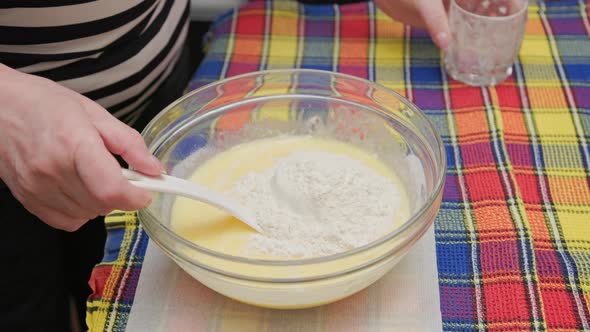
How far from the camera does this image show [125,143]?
77 centimetres

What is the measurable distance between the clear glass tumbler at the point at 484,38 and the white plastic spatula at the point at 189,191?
581 millimetres

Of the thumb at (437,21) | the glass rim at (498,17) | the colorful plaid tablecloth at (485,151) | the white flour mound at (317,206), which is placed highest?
the glass rim at (498,17)

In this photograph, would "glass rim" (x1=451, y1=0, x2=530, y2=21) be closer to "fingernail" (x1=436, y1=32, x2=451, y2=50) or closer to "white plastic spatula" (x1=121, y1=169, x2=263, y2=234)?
"fingernail" (x1=436, y1=32, x2=451, y2=50)

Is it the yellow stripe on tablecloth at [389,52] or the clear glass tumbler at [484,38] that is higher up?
the clear glass tumbler at [484,38]

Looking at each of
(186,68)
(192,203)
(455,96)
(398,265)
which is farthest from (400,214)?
(186,68)

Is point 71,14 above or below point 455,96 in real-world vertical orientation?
above

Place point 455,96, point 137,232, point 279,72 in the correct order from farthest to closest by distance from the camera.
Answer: point 455,96
point 279,72
point 137,232

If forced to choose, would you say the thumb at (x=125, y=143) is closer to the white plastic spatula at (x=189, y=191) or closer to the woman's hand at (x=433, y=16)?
the white plastic spatula at (x=189, y=191)

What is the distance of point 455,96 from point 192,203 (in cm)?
56

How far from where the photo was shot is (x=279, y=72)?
42.2 inches

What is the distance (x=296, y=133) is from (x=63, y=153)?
449 mm

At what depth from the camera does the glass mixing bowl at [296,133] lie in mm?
730

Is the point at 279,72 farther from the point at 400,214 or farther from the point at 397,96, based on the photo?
the point at 400,214

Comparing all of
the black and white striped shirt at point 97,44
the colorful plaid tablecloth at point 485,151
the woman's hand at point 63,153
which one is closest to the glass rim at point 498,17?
the colorful plaid tablecloth at point 485,151
